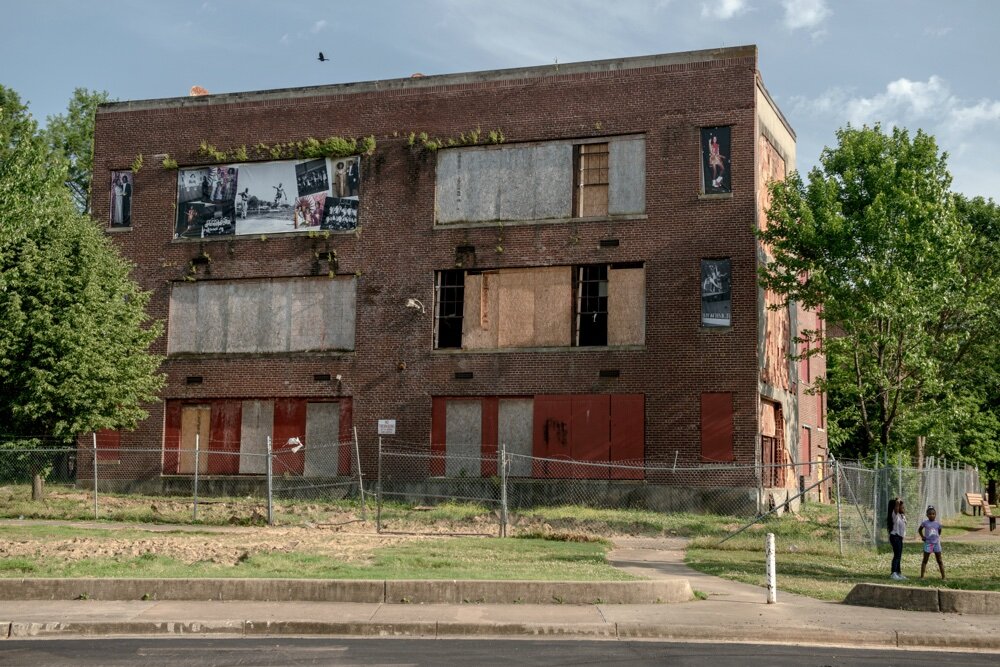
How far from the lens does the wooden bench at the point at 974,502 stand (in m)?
43.2

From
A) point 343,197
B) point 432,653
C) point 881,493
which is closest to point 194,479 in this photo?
point 343,197

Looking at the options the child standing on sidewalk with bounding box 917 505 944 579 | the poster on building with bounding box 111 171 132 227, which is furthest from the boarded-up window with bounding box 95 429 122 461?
the child standing on sidewalk with bounding box 917 505 944 579

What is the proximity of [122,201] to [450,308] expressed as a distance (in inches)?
502

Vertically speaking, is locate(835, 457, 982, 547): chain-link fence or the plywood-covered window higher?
the plywood-covered window

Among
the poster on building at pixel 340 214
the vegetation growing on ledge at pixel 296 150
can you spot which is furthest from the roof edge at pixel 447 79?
the poster on building at pixel 340 214

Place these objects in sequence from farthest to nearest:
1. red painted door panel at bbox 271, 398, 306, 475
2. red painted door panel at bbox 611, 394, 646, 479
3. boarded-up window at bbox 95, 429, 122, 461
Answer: boarded-up window at bbox 95, 429, 122, 461
red painted door panel at bbox 271, 398, 306, 475
red painted door panel at bbox 611, 394, 646, 479

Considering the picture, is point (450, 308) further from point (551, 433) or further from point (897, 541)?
point (897, 541)

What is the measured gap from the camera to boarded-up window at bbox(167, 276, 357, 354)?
36.4 metres

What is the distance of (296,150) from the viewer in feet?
123

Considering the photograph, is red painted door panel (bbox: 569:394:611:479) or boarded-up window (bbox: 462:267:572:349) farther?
boarded-up window (bbox: 462:267:572:349)

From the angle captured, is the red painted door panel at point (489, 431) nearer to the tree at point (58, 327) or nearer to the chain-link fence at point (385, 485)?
the chain-link fence at point (385, 485)

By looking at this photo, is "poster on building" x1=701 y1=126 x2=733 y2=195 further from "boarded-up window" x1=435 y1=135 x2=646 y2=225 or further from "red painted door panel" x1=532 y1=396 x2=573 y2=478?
"red painted door panel" x1=532 y1=396 x2=573 y2=478

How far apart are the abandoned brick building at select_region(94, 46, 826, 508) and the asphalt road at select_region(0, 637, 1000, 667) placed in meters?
18.7

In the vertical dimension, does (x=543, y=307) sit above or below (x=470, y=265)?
below
